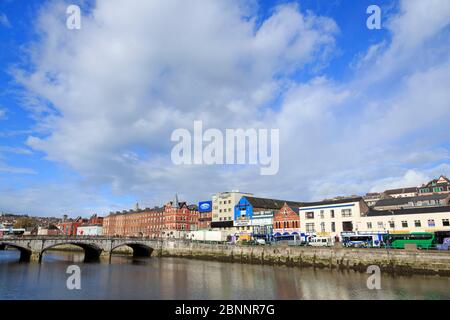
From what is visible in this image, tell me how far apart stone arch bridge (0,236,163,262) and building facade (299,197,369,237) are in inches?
1636

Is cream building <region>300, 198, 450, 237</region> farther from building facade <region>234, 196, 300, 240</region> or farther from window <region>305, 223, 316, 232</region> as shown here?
building facade <region>234, 196, 300, 240</region>

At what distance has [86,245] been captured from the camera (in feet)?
254

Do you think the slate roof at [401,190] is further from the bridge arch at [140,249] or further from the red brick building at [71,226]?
the red brick building at [71,226]

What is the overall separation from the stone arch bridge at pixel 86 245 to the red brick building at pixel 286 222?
33.0 meters

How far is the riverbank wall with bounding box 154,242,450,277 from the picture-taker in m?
43.1

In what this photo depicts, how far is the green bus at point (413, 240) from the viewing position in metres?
51.3

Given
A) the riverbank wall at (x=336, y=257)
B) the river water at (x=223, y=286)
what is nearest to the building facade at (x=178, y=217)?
the riverbank wall at (x=336, y=257)

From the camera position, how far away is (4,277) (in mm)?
42594

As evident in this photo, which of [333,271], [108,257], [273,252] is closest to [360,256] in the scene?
[333,271]

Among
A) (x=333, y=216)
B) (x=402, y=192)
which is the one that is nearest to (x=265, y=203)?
(x=333, y=216)

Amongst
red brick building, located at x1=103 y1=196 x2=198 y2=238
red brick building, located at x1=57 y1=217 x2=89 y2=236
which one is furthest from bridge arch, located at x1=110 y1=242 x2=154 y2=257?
red brick building, located at x1=57 y1=217 x2=89 y2=236
